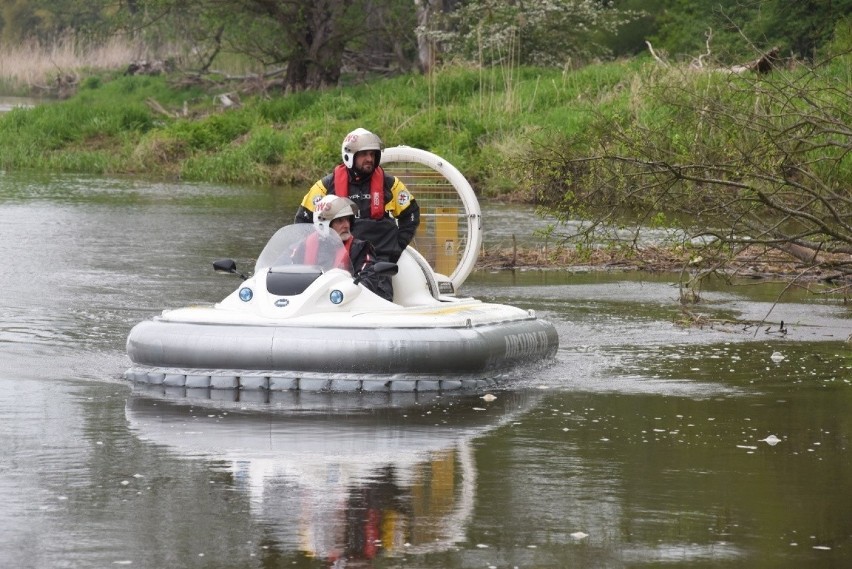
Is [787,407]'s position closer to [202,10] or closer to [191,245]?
[191,245]

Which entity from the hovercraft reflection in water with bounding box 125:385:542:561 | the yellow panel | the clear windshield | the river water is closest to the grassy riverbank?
the yellow panel

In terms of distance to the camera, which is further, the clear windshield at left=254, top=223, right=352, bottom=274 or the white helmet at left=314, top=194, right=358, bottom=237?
the white helmet at left=314, top=194, right=358, bottom=237

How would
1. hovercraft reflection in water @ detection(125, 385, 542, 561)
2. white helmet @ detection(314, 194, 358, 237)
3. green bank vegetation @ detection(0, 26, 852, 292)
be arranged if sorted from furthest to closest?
green bank vegetation @ detection(0, 26, 852, 292) < white helmet @ detection(314, 194, 358, 237) < hovercraft reflection in water @ detection(125, 385, 542, 561)

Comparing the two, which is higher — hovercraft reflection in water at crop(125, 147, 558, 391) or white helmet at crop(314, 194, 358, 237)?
white helmet at crop(314, 194, 358, 237)

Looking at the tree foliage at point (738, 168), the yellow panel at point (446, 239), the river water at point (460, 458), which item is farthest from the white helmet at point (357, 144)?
the yellow panel at point (446, 239)

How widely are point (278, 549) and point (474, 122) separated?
22.4 m

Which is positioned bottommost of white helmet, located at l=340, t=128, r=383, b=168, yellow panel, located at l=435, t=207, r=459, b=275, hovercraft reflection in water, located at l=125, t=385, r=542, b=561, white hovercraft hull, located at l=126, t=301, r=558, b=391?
hovercraft reflection in water, located at l=125, t=385, r=542, b=561

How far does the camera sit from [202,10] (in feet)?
119

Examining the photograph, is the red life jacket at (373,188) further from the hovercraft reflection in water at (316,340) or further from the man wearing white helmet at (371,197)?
the hovercraft reflection in water at (316,340)

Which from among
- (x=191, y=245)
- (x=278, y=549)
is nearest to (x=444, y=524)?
(x=278, y=549)

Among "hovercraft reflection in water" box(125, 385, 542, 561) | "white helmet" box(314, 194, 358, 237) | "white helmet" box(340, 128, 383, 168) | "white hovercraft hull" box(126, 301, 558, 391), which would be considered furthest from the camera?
"white helmet" box(340, 128, 383, 168)

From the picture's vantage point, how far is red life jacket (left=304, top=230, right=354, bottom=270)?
1074 centimetres

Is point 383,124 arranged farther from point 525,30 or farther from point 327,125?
point 525,30

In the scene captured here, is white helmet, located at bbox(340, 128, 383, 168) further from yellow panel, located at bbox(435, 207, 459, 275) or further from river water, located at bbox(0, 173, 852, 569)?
yellow panel, located at bbox(435, 207, 459, 275)
